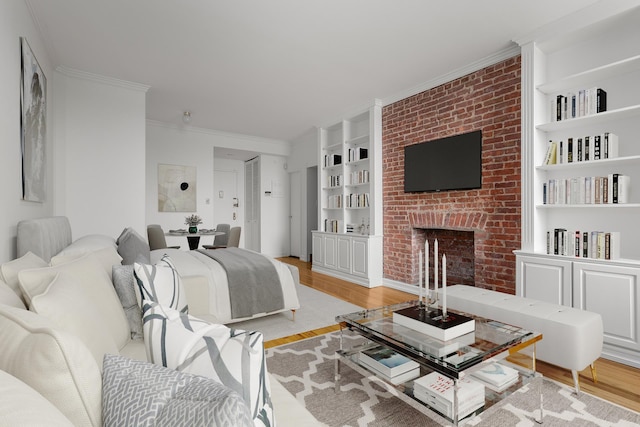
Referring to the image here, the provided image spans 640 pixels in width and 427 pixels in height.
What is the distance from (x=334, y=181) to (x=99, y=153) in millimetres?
3403

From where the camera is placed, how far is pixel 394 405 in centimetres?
185

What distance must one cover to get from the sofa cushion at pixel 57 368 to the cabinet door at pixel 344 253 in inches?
179

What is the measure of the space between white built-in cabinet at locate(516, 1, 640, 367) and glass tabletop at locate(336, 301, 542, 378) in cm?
133

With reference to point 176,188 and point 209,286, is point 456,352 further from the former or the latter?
point 176,188

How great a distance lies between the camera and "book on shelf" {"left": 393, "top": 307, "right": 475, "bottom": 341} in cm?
168

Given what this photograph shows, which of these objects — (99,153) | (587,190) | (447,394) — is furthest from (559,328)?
(99,153)

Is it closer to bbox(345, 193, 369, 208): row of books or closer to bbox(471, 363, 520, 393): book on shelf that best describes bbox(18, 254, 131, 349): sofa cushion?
bbox(471, 363, 520, 393): book on shelf

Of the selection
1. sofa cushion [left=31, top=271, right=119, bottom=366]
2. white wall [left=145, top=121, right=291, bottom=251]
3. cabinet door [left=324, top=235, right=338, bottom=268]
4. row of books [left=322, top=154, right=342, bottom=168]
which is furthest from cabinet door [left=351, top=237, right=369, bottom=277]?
sofa cushion [left=31, top=271, right=119, bottom=366]

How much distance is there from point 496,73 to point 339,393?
11.3ft

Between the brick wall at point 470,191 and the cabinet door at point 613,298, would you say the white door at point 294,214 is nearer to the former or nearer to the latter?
the brick wall at point 470,191

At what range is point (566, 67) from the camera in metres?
3.04

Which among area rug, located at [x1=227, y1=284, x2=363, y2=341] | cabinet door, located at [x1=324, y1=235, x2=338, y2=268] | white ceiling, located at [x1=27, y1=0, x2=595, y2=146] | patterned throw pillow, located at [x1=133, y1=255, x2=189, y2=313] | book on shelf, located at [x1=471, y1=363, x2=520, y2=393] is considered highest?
white ceiling, located at [x1=27, y1=0, x2=595, y2=146]

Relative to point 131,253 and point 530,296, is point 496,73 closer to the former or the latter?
point 530,296

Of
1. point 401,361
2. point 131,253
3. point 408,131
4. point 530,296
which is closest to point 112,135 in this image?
point 131,253
